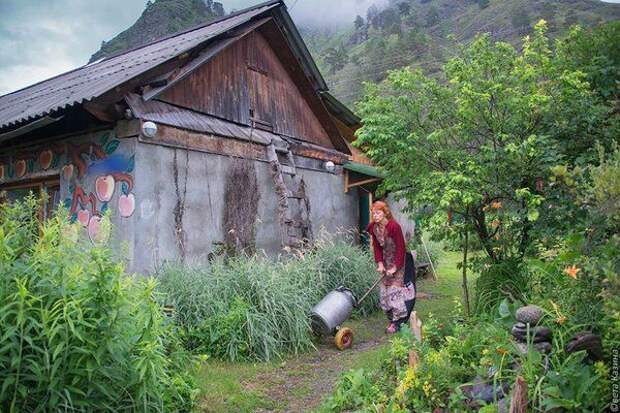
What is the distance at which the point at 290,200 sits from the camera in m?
9.82

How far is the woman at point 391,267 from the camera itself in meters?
6.39

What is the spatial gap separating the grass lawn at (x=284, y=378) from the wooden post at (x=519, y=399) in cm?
200

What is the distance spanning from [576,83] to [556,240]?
1723 mm

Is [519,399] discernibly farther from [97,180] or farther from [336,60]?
[336,60]

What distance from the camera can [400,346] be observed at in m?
4.12

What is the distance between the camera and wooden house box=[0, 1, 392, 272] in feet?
22.1

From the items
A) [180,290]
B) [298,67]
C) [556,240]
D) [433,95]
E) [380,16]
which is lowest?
[180,290]

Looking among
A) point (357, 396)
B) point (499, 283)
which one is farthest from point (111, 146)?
point (499, 283)

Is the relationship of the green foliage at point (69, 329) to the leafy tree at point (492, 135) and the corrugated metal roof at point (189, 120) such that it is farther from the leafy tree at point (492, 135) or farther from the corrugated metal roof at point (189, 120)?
the corrugated metal roof at point (189, 120)

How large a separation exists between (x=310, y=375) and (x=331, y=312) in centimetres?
120

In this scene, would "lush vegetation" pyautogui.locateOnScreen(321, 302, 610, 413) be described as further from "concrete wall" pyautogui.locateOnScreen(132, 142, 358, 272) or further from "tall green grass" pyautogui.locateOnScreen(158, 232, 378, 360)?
"concrete wall" pyautogui.locateOnScreen(132, 142, 358, 272)

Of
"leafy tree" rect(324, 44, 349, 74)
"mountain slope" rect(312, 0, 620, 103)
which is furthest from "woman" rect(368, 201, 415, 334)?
"leafy tree" rect(324, 44, 349, 74)

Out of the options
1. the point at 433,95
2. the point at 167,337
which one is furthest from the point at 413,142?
the point at 167,337

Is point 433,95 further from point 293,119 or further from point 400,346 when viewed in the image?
point 293,119
